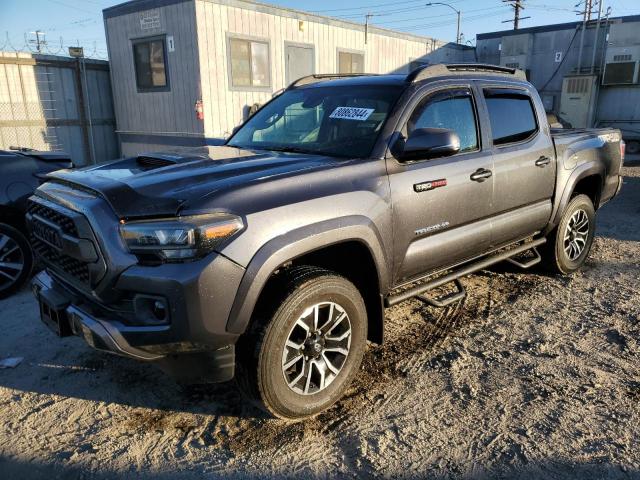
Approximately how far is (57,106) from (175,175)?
10906 mm

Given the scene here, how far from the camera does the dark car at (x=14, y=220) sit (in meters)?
4.70

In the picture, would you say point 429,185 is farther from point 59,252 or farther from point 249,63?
point 249,63

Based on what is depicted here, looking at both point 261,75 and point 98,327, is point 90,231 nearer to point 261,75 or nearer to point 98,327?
point 98,327

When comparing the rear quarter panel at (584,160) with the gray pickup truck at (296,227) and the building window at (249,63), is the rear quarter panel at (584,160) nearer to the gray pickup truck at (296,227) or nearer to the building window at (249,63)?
the gray pickup truck at (296,227)

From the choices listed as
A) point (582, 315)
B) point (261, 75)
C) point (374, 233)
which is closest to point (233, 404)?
point (374, 233)

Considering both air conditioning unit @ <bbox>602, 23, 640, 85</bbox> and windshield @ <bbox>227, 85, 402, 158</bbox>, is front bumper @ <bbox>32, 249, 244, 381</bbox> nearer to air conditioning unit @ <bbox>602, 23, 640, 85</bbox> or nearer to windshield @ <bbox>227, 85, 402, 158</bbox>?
windshield @ <bbox>227, 85, 402, 158</bbox>

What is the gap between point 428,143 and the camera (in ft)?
10.3

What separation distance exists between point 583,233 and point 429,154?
9.66 ft

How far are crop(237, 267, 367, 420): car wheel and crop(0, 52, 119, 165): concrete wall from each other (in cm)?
1091

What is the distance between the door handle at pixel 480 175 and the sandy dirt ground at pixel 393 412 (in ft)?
3.89

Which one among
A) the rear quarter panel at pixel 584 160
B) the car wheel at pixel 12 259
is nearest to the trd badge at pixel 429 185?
the rear quarter panel at pixel 584 160

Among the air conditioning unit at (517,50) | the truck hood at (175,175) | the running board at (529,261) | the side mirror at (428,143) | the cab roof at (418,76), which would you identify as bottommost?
the running board at (529,261)

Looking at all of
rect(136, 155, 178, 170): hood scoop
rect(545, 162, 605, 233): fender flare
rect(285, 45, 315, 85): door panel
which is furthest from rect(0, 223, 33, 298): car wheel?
rect(285, 45, 315, 85): door panel

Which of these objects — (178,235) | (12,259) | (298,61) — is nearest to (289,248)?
(178,235)
